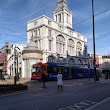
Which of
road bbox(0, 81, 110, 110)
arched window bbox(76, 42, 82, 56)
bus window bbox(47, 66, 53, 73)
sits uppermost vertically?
arched window bbox(76, 42, 82, 56)

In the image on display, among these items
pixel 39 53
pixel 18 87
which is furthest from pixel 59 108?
pixel 39 53

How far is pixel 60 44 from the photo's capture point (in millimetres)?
68500

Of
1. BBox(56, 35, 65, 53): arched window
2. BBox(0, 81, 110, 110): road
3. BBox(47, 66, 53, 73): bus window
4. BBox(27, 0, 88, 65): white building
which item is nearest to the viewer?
BBox(0, 81, 110, 110): road

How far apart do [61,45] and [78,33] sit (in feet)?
44.6

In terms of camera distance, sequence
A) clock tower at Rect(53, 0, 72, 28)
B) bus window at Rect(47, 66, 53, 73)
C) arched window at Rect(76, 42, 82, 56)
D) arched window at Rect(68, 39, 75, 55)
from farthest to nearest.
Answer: clock tower at Rect(53, 0, 72, 28), arched window at Rect(76, 42, 82, 56), arched window at Rect(68, 39, 75, 55), bus window at Rect(47, 66, 53, 73)

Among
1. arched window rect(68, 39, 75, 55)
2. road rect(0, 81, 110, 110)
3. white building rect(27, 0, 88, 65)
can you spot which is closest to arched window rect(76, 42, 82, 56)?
white building rect(27, 0, 88, 65)

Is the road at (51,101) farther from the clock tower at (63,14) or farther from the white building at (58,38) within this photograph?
the clock tower at (63,14)

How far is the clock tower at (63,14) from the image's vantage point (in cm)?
7949

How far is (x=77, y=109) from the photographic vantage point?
1034 cm

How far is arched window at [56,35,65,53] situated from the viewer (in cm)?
6728

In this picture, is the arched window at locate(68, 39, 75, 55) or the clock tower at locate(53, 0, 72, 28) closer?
the arched window at locate(68, 39, 75, 55)

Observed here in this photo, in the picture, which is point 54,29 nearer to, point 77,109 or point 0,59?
point 0,59

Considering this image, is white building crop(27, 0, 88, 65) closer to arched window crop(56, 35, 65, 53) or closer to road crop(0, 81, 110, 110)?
arched window crop(56, 35, 65, 53)

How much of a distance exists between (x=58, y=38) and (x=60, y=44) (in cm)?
199
